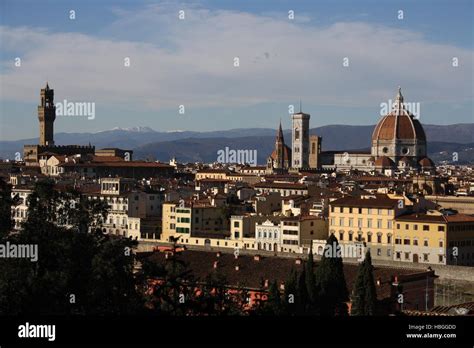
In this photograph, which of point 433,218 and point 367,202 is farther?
point 367,202

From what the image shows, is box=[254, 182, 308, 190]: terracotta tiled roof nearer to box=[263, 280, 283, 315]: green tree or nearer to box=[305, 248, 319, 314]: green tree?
box=[305, 248, 319, 314]: green tree

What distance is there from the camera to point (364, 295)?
2522 cm

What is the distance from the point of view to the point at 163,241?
44344 millimetres

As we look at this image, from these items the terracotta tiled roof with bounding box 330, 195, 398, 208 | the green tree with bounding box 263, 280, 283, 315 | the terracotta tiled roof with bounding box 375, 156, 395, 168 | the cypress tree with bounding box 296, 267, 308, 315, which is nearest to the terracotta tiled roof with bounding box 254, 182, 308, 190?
the terracotta tiled roof with bounding box 330, 195, 398, 208

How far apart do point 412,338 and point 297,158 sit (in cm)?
10699

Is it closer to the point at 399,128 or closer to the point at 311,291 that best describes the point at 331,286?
the point at 311,291

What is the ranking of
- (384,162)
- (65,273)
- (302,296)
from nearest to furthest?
(65,273) → (302,296) → (384,162)

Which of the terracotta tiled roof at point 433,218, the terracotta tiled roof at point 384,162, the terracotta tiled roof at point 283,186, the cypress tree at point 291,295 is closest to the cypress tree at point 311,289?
the cypress tree at point 291,295

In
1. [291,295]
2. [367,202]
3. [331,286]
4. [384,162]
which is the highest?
[384,162]

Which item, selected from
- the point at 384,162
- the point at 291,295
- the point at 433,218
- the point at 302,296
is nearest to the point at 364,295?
the point at 302,296

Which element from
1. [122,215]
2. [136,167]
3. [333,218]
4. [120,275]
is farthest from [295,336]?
[136,167]

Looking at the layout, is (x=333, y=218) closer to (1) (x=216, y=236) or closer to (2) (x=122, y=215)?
(1) (x=216, y=236)

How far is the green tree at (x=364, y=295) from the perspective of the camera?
81.5 ft

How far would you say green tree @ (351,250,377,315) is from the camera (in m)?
24.8
